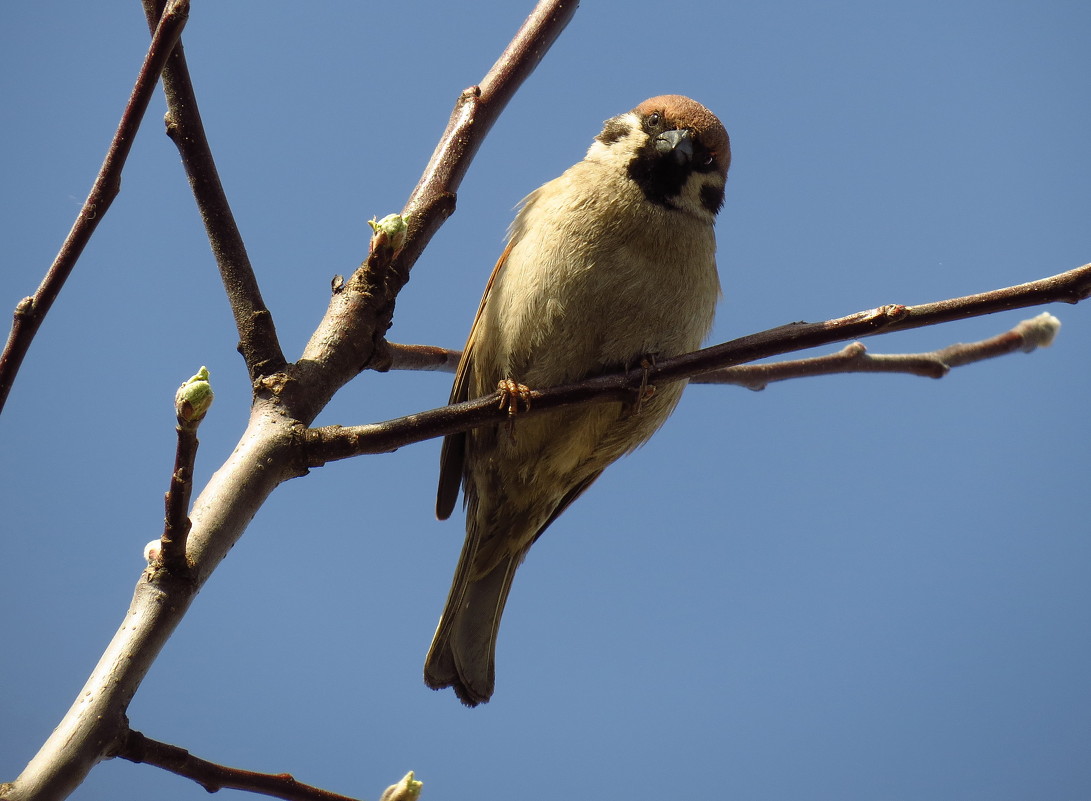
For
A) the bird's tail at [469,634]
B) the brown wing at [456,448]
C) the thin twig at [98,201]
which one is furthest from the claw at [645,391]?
the thin twig at [98,201]

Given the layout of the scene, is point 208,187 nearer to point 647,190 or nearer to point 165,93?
point 165,93

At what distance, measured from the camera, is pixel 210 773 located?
167 cm

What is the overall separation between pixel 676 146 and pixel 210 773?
102 inches

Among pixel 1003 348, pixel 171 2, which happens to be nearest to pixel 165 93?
pixel 171 2

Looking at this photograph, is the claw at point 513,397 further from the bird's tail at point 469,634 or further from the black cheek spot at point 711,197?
the black cheek spot at point 711,197

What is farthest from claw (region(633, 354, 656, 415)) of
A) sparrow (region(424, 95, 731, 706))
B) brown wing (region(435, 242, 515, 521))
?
brown wing (region(435, 242, 515, 521))

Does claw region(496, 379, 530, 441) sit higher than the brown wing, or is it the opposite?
the brown wing

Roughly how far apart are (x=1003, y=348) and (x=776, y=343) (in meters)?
1.77

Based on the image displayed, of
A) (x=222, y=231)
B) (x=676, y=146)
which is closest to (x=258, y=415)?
(x=222, y=231)

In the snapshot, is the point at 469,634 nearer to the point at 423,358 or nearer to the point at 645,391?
the point at 423,358

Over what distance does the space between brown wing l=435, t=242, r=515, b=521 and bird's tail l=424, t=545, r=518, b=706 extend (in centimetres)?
17

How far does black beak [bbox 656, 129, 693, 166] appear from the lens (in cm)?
337

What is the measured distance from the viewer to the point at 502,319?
10.1 feet

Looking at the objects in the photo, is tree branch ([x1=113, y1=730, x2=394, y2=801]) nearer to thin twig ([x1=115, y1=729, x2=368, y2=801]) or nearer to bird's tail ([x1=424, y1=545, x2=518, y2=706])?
thin twig ([x1=115, y1=729, x2=368, y2=801])
